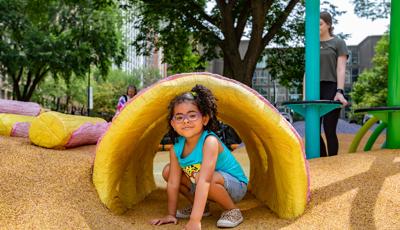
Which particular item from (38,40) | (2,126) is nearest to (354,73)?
(38,40)

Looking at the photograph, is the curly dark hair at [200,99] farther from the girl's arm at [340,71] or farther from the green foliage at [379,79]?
the green foliage at [379,79]

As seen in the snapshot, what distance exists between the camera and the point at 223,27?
1318 cm

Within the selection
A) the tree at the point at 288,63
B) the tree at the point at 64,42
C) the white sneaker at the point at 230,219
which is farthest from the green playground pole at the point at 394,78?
the tree at the point at 64,42

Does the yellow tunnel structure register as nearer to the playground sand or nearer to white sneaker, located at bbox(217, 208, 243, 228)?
the playground sand

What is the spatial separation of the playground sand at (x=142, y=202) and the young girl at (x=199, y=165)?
18 cm

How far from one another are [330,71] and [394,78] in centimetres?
67

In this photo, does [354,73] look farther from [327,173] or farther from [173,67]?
[327,173]

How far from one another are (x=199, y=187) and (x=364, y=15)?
46.4 feet

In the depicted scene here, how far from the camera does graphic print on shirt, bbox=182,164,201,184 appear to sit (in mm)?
3277

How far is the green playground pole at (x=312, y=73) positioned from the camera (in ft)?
16.0

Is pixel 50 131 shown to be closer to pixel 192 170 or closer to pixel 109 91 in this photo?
pixel 192 170

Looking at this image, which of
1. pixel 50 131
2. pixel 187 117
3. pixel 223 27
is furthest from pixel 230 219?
pixel 223 27

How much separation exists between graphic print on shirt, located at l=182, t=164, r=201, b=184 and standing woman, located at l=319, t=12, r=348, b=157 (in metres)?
2.30

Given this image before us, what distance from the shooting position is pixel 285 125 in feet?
10.3
